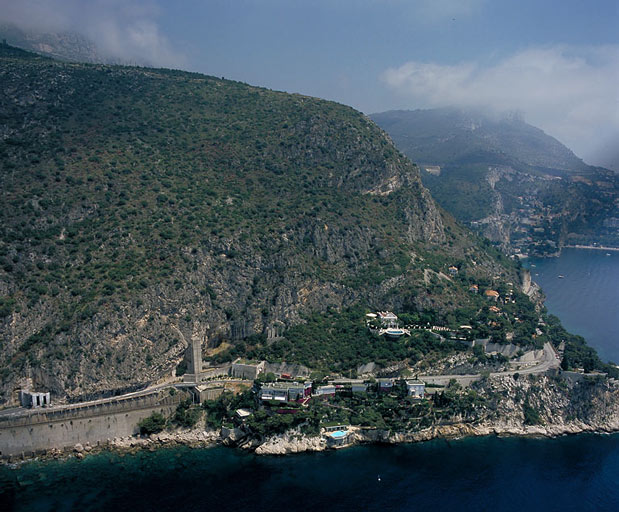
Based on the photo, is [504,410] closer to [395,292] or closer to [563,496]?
[563,496]

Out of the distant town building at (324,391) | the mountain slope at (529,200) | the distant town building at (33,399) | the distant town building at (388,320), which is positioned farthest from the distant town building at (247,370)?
the mountain slope at (529,200)

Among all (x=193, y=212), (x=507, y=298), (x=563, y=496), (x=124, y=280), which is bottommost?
(x=563, y=496)

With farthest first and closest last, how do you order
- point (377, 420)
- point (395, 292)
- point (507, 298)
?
point (507, 298), point (395, 292), point (377, 420)

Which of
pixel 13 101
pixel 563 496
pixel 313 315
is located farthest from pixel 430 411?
pixel 13 101

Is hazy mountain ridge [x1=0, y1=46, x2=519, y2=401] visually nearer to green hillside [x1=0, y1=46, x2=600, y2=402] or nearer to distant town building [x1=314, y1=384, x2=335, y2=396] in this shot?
green hillside [x1=0, y1=46, x2=600, y2=402]

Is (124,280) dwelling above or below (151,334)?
above

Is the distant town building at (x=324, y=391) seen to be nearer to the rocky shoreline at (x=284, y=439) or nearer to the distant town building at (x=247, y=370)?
the rocky shoreline at (x=284, y=439)

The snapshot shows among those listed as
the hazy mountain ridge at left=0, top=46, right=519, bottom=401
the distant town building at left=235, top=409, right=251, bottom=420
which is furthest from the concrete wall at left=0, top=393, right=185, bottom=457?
the distant town building at left=235, top=409, right=251, bottom=420

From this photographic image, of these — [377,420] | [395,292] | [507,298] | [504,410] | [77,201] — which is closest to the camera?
[377,420]
